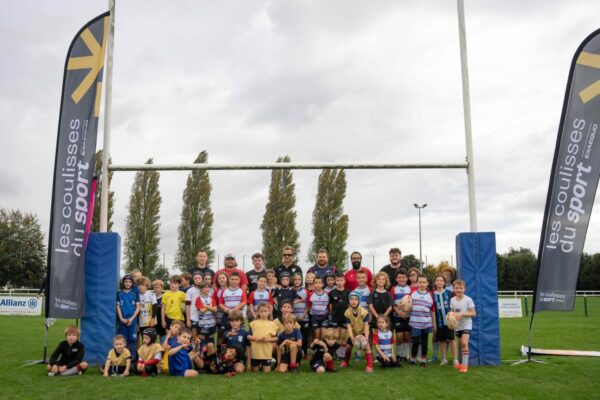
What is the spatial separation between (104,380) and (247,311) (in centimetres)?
235

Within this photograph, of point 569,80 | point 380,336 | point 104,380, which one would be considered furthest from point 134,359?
point 569,80

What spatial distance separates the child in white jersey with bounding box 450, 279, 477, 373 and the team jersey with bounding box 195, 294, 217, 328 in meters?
3.44

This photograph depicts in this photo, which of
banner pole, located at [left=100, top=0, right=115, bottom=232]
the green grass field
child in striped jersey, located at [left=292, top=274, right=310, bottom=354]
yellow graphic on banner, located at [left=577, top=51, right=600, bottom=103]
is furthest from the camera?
banner pole, located at [left=100, top=0, right=115, bottom=232]

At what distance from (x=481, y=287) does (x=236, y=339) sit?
373 cm

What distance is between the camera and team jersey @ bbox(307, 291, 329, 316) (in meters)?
7.70

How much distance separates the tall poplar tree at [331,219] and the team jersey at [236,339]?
2454cm

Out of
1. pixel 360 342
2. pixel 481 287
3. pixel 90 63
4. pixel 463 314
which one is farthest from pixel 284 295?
pixel 90 63

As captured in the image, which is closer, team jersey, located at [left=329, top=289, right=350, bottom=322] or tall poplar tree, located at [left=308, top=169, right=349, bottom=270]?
team jersey, located at [left=329, top=289, right=350, bottom=322]

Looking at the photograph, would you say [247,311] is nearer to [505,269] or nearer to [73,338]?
[73,338]

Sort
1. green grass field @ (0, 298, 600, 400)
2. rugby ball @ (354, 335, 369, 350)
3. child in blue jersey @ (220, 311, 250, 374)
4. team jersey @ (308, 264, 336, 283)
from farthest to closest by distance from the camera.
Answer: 1. team jersey @ (308, 264, 336, 283)
2. rugby ball @ (354, 335, 369, 350)
3. child in blue jersey @ (220, 311, 250, 374)
4. green grass field @ (0, 298, 600, 400)

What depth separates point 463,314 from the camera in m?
7.25

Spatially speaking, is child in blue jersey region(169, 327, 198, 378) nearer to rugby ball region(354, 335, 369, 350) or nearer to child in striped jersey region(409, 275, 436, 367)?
rugby ball region(354, 335, 369, 350)

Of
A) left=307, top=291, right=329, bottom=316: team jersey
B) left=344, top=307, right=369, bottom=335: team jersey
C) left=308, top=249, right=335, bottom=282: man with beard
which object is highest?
left=308, top=249, right=335, bottom=282: man with beard

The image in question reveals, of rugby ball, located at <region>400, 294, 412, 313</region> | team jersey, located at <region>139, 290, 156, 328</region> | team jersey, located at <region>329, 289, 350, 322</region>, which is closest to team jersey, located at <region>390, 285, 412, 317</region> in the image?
rugby ball, located at <region>400, 294, 412, 313</region>
